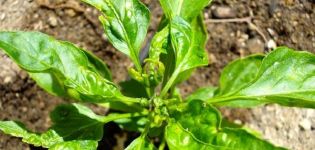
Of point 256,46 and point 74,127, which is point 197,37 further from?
point 256,46

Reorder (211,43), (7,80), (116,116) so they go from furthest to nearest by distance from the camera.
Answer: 1. (211,43)
2. (7,80)
3. (116,116)

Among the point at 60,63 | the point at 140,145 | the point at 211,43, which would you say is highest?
the point at 211,43

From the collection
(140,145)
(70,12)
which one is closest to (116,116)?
(140,145)

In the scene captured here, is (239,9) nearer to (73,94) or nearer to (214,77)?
(214,77)

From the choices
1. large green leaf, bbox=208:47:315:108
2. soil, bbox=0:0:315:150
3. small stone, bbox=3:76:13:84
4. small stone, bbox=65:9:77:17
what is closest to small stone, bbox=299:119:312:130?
soil, bbox=0:0:315:150

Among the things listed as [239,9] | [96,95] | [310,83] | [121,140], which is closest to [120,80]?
[121,140]

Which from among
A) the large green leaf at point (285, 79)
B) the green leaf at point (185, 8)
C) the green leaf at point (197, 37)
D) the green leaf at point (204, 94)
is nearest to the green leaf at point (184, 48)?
the green leaf at point (197, 37)

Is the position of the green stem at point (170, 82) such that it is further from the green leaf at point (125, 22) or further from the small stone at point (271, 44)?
the small stone at point (271, 44)

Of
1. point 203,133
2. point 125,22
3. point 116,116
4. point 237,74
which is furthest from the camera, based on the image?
point 237,74
